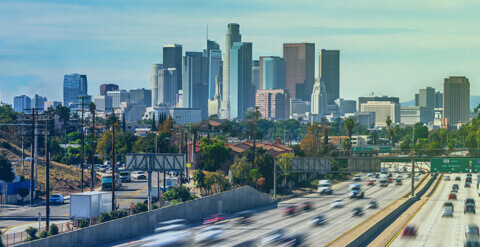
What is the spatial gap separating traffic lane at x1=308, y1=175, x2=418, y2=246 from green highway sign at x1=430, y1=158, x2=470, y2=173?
10168 mm

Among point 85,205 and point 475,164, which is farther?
point 475,164

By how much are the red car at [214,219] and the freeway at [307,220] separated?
1560mm

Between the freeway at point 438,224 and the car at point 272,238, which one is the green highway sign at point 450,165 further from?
the car at point 272,238

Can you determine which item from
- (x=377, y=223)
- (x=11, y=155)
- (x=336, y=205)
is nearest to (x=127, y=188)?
(x=11, y=155)

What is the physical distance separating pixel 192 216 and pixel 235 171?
42537 mm

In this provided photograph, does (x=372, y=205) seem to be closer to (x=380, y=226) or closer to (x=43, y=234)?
(x=380, y=226)

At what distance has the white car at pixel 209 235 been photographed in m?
63.4

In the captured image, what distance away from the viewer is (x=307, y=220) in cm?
8638

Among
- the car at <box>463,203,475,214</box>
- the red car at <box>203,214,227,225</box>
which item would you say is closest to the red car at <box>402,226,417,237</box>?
the red car at <box>203,214,227,225</box>

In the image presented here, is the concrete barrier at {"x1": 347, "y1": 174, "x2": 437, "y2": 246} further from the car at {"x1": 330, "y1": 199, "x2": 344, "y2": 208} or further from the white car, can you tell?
the white car

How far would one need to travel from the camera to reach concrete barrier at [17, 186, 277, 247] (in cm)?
5512

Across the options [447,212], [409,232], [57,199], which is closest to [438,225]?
[447,212]

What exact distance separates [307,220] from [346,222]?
17.6ft

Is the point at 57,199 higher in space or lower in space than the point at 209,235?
higher
